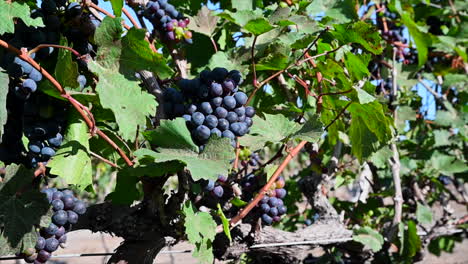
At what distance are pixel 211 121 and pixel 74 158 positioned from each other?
34 cm

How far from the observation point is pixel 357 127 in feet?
6.03

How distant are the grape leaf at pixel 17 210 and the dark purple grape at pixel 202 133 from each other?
1.29ft

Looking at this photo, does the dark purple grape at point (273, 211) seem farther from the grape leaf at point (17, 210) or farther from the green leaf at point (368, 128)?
the grape leaf at point (17, 210)

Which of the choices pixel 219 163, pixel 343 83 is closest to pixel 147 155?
pixel 219 163

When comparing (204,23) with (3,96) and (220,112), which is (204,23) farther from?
(3,96)

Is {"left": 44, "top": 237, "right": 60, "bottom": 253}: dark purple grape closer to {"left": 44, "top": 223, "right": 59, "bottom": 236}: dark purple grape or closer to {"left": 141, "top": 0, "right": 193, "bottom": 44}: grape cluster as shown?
{"left": 44, "top": 223, "right": 59, "bottom": 236}: dark purple grape

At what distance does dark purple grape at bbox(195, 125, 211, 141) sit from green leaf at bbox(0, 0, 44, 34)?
0.44 m

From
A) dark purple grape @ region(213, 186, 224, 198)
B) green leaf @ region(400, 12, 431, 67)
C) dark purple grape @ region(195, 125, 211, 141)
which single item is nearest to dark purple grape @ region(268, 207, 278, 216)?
dark purple grape @ region(213, 186, 224, 198)

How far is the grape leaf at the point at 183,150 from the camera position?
48.9 inches

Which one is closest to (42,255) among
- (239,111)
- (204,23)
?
(239,111)

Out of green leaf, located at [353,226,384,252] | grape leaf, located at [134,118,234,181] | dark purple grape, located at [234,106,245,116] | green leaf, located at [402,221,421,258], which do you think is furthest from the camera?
green leaf, located at [402,221,421,258]

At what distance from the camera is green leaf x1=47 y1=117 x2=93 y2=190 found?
4.16 ft

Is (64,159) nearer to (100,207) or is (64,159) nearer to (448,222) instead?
(100,207)

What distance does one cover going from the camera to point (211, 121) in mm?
1383
